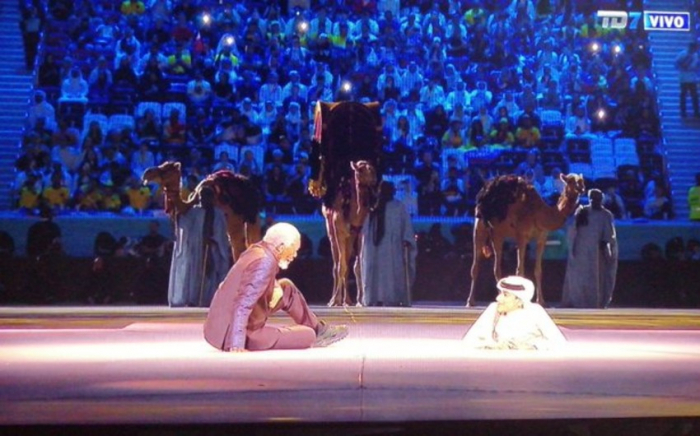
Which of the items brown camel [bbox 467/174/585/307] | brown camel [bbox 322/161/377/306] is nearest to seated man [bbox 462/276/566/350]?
brown camel [bbox 322/161/377/306]

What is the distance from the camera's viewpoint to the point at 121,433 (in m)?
3.37

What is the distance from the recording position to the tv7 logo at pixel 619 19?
14.5m

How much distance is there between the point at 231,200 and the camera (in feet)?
36.0

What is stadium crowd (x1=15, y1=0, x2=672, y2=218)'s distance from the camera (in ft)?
43.9

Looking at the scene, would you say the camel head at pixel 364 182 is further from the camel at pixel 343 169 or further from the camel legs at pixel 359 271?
the camel legs at pixel 359 271

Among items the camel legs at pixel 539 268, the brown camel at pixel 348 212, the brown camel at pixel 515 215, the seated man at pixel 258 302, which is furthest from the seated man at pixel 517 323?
the brown camel at pixel 515 215

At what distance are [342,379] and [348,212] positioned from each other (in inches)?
250

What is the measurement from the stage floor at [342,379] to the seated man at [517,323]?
0.34 feet

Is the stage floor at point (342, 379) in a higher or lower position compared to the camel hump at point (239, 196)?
lower

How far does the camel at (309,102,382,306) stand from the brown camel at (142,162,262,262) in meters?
0.66

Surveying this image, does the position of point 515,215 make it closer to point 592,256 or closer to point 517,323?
point 592,256

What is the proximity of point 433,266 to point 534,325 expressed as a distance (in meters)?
6.46

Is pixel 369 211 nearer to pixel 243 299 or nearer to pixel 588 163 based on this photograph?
pixel 588 163

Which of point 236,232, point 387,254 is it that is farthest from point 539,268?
point 236,232
